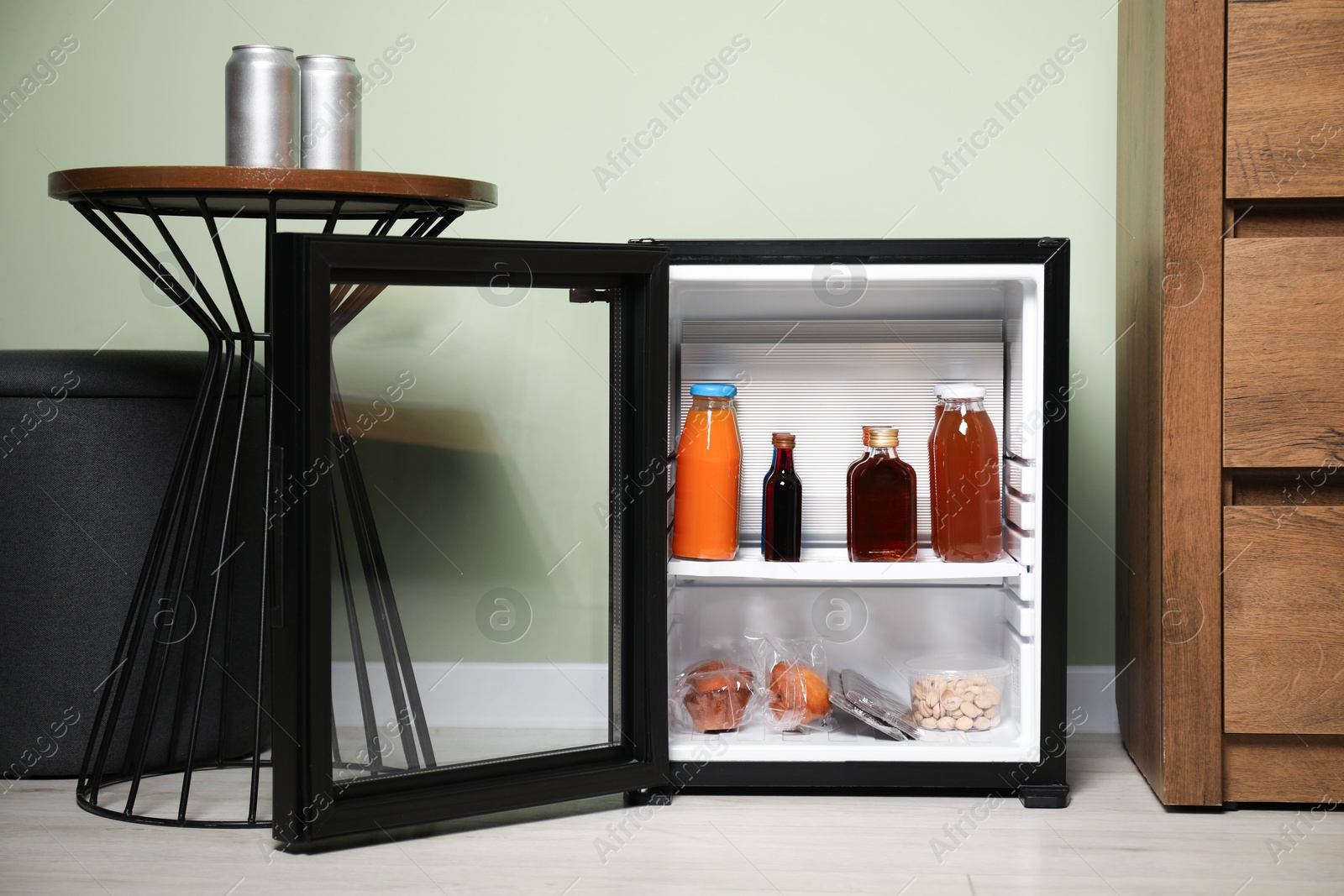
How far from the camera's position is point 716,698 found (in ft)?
5.20

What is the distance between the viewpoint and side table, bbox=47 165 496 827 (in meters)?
1.32

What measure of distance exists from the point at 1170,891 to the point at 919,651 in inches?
23.0

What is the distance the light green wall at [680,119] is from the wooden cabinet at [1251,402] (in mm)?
367

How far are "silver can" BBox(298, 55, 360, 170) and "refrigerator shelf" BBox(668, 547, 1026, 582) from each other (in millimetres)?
683

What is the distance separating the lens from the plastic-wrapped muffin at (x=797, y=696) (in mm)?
1594

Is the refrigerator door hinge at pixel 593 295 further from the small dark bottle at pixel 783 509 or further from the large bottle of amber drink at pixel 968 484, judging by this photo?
the large bottle of amber drink at pixel 968 484

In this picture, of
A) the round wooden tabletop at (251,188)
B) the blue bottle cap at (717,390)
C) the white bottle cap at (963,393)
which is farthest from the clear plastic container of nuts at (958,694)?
the round wooden tabletop at (251,188)

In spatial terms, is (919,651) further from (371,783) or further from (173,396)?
(173,396)

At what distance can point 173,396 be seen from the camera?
1.59m

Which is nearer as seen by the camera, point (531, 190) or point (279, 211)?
point (279, 211)

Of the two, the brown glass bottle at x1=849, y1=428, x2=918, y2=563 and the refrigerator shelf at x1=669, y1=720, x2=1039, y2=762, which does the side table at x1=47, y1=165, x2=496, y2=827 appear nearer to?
the refrigerator shelf at x1=669, y1=720, x2=1039, y2=762

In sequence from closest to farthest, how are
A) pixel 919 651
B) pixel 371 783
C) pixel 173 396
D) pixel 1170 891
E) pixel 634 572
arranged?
pixel 1170 891 < pixel 371 783 < pixel 634 572 < pixel 173 396 < pixel 919 651

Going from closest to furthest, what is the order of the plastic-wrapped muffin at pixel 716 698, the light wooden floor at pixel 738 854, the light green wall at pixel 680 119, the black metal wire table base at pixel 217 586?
the light wooden floor at pixel 738 854, the black metal wire table base at pixel 217 586, the plastic-wrapped muffin at pixel 716 698, the light green wall at pixel 680 119

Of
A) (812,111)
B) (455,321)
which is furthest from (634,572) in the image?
(812,111)
